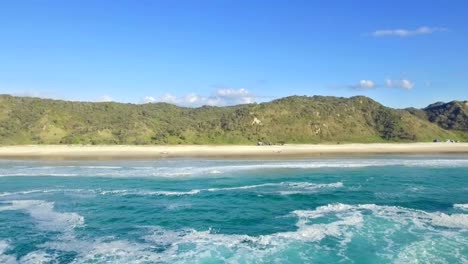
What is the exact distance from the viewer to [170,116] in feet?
434

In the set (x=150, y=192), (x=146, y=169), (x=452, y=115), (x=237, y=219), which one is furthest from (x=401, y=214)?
(x=452, y=115)

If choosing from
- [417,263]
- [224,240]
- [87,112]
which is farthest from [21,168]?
[87,112]

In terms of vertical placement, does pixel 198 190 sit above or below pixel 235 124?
below

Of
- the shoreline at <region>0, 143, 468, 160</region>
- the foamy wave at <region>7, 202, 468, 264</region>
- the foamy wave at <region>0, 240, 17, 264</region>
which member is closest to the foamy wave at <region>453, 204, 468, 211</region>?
the foamy wave at <region>7, 202, 468, 264</region>

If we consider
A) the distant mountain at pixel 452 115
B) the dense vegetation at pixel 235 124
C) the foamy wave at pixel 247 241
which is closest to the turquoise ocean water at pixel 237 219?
the foamy wave at pixel 247 241

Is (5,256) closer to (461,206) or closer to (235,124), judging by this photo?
(461,206)

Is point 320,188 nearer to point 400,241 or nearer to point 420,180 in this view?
point 420,180

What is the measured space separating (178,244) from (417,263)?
34.2 ft

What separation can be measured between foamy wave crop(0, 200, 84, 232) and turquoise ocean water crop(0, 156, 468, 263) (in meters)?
0.06

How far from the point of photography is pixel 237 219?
81.8ft

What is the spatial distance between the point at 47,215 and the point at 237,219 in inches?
471

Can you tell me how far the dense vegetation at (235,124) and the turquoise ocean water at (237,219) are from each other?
56798 millimetres

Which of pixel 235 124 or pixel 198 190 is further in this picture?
pixel 235 124

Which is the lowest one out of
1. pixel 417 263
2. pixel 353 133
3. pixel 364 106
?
pixel 417 263
